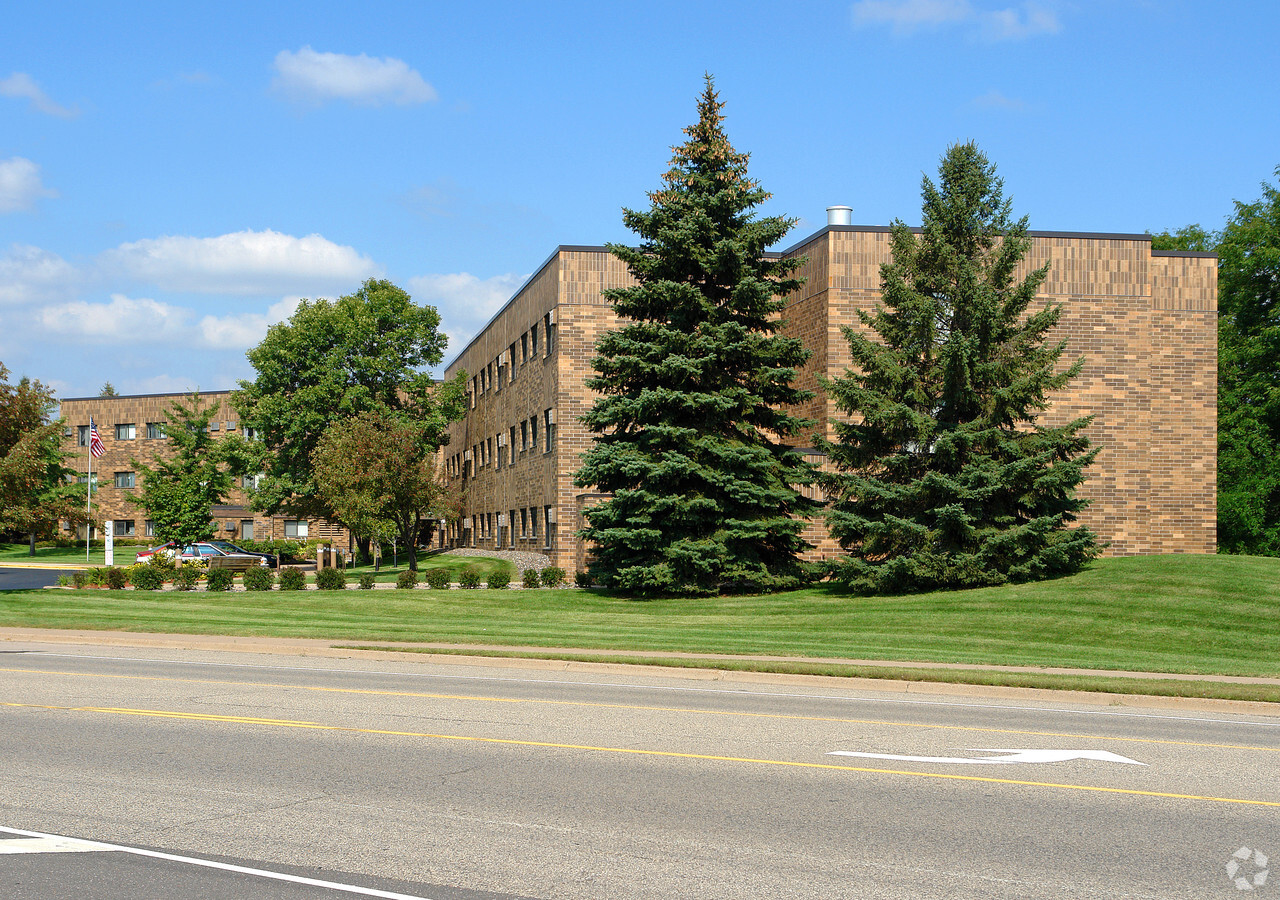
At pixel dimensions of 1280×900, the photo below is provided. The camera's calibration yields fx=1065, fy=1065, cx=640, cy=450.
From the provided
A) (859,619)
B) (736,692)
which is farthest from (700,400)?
(736,692)

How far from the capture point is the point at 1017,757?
31.9 feet

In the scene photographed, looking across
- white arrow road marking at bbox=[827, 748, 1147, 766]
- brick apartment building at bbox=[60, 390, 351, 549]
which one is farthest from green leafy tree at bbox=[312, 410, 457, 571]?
brick apartment building at bbox=[60, 390, 351, 549]

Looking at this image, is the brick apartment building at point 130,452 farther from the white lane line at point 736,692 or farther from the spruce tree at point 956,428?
the white lane line at point 736,692

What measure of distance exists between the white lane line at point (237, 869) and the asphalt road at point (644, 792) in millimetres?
76

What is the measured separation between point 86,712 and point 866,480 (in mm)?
18530

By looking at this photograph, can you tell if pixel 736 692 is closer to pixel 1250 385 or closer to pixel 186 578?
pixel 186 578

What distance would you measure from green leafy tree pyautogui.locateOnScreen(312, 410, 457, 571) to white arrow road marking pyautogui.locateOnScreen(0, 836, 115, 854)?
3316 centimetres

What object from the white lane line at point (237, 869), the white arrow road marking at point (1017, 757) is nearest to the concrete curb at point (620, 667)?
the white arrow road marking at point (1017, 757)

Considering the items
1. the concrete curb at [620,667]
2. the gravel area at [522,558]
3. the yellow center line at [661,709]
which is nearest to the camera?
the yellow center line at [661,709]

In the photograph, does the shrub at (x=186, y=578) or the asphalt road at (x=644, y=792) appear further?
the shrub at (x=186, y=578)

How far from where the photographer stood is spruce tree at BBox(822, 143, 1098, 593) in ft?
81.8

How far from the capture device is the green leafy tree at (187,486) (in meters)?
51.2

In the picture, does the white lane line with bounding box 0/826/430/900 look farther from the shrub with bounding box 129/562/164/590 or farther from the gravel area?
the shrub with bounding box 129/562/164/590

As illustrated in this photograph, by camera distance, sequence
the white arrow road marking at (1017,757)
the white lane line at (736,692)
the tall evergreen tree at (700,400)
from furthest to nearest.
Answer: the tall evergreen tree at (700,400), the white lane line at (736,692), the white arrow road marking at (1017,757)
